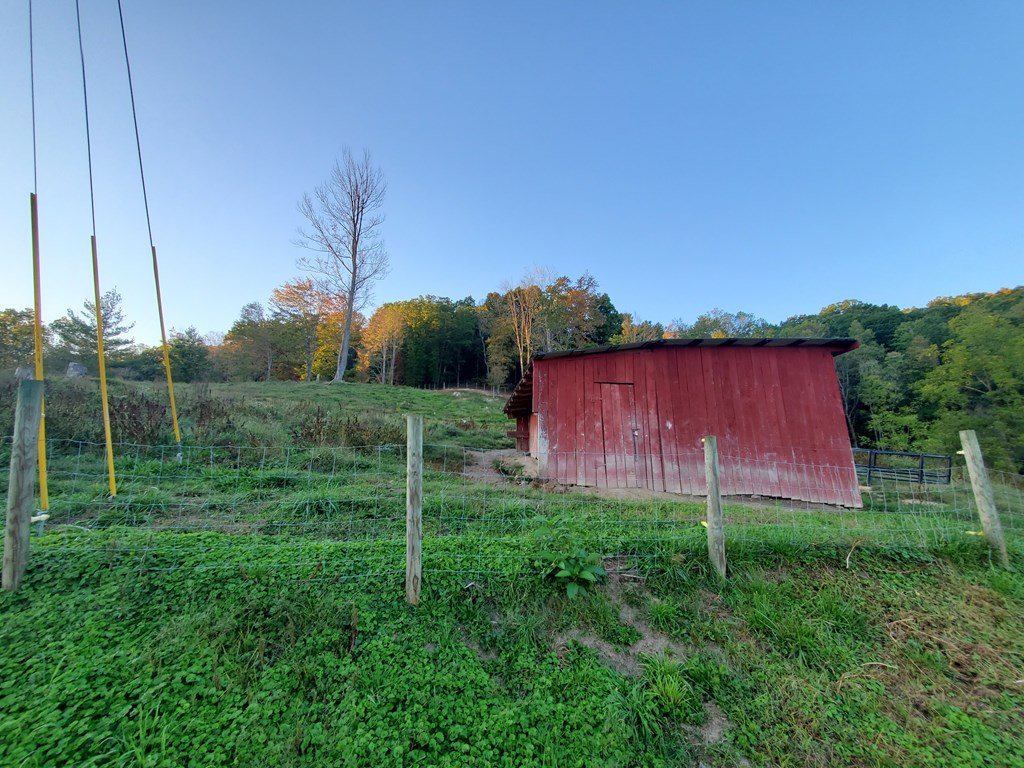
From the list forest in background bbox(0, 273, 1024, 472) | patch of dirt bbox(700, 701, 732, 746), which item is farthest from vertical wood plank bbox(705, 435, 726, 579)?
forest in background bbox(0, 273, 1024, 472)

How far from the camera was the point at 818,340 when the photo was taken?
8039mm

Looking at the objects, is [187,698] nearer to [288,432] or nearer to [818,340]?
[288,432]

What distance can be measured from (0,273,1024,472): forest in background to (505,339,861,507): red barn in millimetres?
10977

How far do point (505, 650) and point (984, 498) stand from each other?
4.83m

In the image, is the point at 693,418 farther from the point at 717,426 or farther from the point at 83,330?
the point at 83,330

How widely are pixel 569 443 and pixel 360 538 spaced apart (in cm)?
589

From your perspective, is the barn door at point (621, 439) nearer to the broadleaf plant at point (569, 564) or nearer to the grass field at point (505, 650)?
the grass field at point (505, 650)

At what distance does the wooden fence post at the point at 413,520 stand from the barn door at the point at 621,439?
6.42 meters

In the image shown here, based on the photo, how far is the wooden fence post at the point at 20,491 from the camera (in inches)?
95.0

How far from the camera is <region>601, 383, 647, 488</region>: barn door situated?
328 inches

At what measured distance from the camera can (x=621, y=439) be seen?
28.0 ft

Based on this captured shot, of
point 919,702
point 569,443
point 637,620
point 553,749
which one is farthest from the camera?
point 569,443

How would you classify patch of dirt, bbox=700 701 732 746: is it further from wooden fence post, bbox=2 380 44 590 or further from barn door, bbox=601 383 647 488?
barn door, bbox=601 383 647 488

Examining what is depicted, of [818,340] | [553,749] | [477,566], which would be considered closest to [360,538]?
[477,566]
